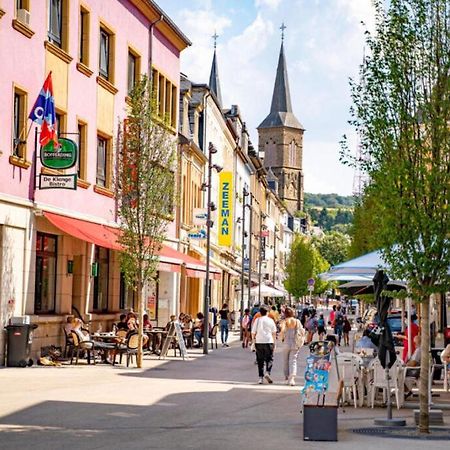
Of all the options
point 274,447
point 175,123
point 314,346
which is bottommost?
point 274,447

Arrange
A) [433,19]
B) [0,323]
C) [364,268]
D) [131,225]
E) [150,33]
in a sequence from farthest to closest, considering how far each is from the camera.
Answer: [150,33], [131,225], [0,323], [364,268], [433,19]

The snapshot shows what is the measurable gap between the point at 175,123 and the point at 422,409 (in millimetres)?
28622

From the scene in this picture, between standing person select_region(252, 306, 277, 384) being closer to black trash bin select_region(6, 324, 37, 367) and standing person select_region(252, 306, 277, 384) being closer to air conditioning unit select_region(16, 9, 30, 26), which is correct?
black trash bin select_region(6, 324, 37, 367)

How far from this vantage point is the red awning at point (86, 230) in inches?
1025

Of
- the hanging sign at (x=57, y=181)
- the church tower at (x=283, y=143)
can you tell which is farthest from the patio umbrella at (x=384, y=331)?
the church tower at (x=283, y=143)

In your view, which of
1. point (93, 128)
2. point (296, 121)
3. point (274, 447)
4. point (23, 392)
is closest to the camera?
point (274, 447)

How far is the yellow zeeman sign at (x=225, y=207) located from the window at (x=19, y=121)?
3692 cm

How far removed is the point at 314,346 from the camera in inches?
611

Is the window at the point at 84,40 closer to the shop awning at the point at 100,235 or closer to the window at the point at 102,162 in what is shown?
the window at the point at 102,162

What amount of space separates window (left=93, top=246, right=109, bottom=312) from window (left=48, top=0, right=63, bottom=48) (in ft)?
22.7

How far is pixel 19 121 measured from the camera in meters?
25.2

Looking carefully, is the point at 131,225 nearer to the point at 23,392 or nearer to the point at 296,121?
the point at 23,392

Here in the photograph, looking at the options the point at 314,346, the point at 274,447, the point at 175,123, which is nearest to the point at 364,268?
the point at 314,346

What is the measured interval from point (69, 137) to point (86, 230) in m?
2.66
